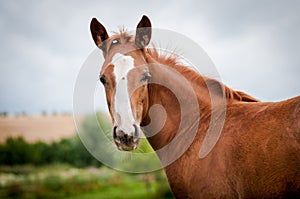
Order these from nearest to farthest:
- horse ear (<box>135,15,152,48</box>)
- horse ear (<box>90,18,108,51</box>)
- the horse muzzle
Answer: the horse muzzle, horse ear (<box>135,15,152,48</box>), horse ear (<box>90,18,108,51</box>)

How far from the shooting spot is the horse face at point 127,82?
4.17m

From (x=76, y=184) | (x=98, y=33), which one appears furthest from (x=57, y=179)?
(x=98, y=33)

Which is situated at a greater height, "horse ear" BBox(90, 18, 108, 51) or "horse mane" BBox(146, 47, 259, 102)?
"horse ear" BBox(90, 18, 108, 51)

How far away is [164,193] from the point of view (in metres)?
34.1

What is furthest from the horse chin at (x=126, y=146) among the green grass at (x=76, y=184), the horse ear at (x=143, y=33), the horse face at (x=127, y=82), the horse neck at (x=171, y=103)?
the green grass at (x=76, y=184)

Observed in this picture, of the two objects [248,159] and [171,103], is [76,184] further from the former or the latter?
[248,159]

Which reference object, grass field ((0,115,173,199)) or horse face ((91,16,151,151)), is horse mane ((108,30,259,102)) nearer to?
horse face ((91,16,151,151))

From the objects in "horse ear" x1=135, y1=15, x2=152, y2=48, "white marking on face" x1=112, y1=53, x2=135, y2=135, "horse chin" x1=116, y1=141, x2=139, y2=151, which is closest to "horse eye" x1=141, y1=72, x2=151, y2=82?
"white marking on face" x1=112, y1=53, x2=135, y2=135

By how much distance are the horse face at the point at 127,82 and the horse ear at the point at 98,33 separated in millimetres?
186

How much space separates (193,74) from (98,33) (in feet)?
5.04

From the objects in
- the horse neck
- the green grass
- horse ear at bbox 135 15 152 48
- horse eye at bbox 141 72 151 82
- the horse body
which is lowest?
the green grass

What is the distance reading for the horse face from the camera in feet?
13.7

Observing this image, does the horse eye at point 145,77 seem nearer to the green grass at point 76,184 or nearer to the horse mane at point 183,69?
the horse mane at point 183,69

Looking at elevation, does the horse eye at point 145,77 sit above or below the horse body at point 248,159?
above
